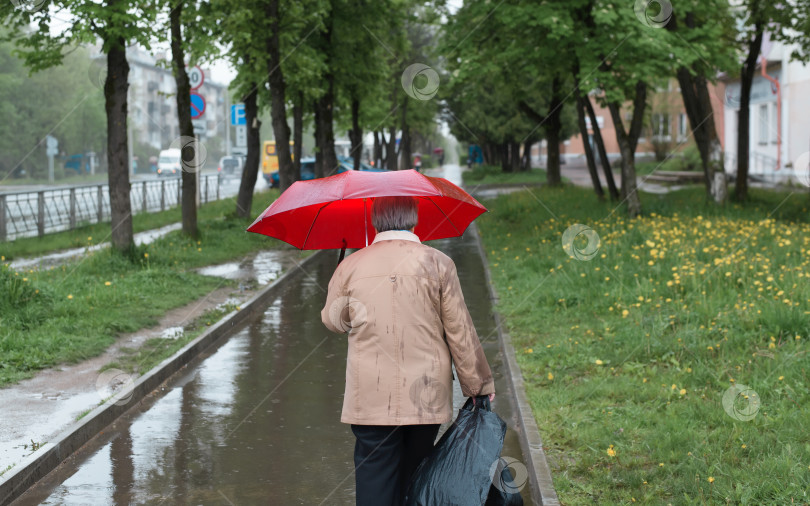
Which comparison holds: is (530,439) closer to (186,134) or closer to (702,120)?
(186,134)

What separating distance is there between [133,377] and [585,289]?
5333 millimetres

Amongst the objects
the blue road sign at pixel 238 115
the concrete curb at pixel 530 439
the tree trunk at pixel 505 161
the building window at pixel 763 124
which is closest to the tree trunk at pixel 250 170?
the blue road sign at pixel 238 115

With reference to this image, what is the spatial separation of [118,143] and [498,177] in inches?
1431

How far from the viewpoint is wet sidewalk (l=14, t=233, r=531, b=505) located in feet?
18.4

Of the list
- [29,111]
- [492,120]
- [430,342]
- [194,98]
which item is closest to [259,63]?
[194,98]

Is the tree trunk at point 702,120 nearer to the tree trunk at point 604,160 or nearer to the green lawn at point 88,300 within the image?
the tree trunk at point 604,160

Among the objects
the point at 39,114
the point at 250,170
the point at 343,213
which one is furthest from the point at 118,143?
the point at 39,114

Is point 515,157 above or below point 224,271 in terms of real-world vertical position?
above

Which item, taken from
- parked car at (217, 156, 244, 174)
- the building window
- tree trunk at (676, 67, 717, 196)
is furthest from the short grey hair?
parked car at (217, 156, 244, 174)

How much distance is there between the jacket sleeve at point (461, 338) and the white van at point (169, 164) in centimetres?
5969

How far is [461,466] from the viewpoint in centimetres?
358

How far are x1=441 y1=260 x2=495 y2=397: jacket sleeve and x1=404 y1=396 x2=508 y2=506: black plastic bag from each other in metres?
0.13

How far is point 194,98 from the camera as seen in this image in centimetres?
2158

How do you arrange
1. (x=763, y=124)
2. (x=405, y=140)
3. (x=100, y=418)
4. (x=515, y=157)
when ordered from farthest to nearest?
(x=515, y=157) → (x=405, y=140) → (x=763, y=124) → (x=100, y=418)
